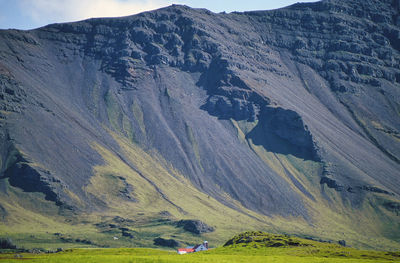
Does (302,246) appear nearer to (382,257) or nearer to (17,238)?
(382,257)

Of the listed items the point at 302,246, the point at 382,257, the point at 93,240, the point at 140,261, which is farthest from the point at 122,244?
the point at 140,261

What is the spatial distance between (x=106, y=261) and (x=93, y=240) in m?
143

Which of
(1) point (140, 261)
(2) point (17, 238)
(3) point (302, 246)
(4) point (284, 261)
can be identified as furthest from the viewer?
(2) point (17, 238)

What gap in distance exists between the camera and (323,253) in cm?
8731

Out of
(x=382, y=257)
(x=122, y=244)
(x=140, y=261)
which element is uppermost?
(x=140, y=261)

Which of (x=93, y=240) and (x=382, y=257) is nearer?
(x=382, y=257)

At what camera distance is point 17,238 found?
Answer: 18925 cm

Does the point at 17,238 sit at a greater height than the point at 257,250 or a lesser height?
lesser

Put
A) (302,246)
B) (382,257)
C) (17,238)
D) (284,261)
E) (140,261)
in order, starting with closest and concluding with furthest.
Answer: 1. (140,261)
2. (284,261)
3. (382,257)
4. (302,246)
5. (17,238)

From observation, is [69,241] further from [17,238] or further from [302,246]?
[302,246]

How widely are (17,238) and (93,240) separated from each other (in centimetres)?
2743

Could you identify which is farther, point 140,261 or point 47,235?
point 47,235

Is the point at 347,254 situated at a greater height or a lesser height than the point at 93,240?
greater

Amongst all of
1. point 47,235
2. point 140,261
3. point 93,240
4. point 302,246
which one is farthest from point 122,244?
point 140,261
